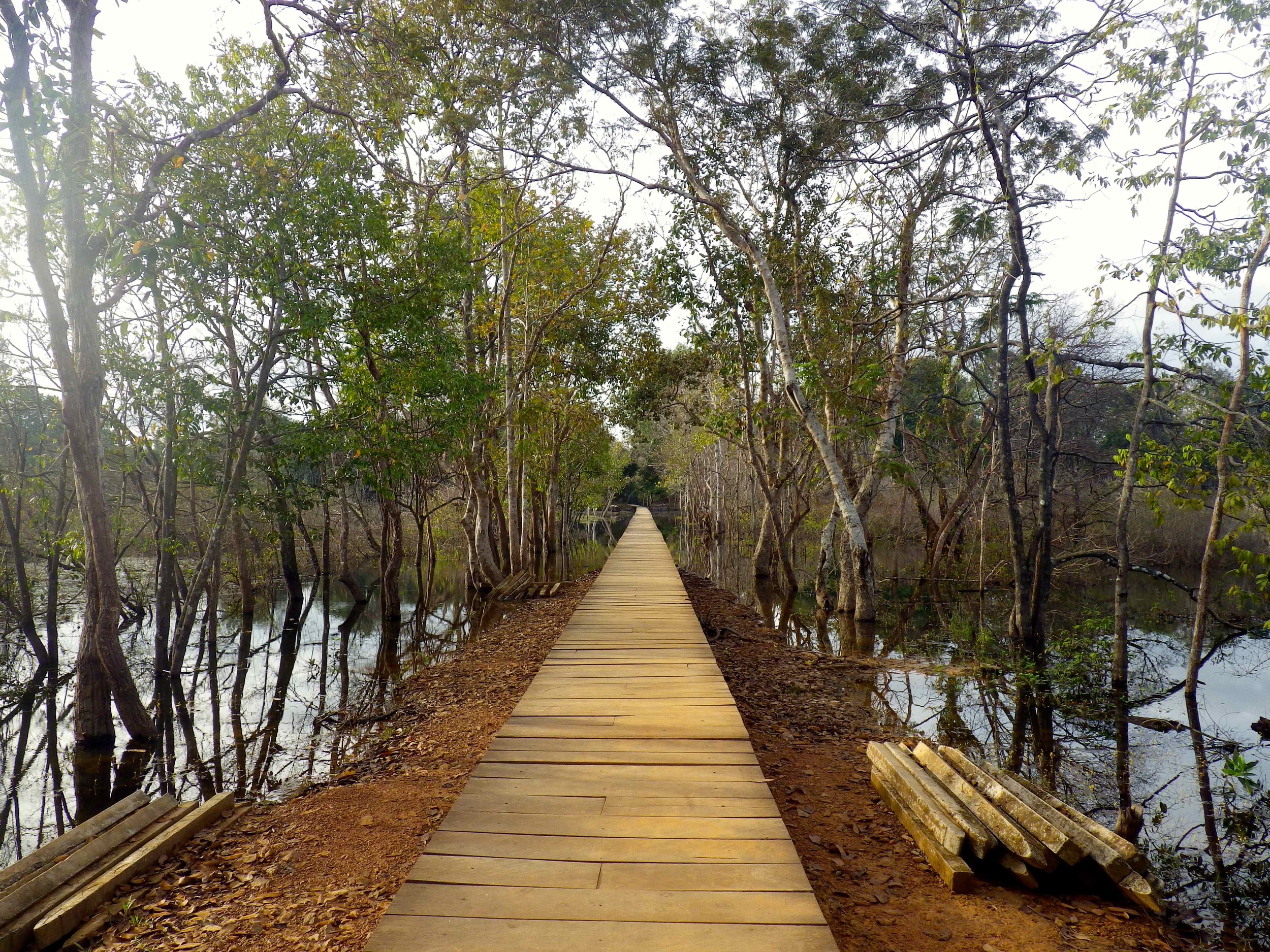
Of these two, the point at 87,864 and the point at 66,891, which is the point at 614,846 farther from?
the point at 87,864

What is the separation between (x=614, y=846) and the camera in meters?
2.97

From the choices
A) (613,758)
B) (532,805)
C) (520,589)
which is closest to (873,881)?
(613,758)

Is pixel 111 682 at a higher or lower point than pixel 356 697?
higher

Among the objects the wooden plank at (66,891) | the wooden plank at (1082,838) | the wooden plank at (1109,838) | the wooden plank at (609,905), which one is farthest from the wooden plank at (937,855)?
the wooden plank at (66,891)

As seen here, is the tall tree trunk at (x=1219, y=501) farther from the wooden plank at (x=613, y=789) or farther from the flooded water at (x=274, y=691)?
the flooded water at (x=274, y=691)

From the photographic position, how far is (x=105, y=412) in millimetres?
10070

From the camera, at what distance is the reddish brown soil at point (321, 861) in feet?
10.1

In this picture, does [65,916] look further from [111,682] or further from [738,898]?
[111,682]

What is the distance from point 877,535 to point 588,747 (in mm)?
24395

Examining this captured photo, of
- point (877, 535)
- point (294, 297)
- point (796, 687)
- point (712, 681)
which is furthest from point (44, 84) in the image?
point (877, 535)

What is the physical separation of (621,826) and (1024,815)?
2070mm

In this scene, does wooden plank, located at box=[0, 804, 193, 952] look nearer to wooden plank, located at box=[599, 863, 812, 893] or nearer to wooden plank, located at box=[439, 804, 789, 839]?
wooden plank, located at box=[439, 804, 789, 839]

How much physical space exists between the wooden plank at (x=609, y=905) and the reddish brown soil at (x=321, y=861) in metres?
0.73

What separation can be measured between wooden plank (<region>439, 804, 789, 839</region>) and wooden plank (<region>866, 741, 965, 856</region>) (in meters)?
0.96
